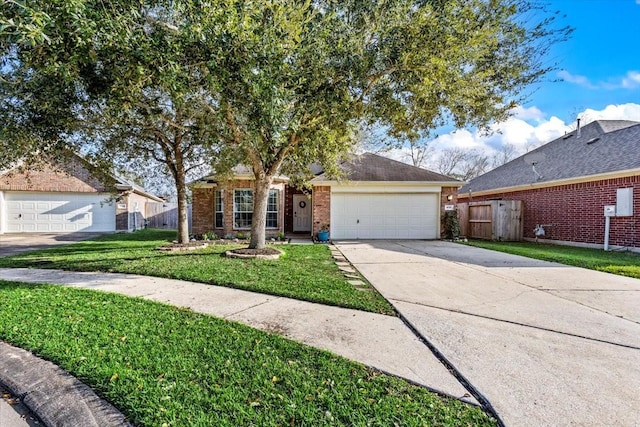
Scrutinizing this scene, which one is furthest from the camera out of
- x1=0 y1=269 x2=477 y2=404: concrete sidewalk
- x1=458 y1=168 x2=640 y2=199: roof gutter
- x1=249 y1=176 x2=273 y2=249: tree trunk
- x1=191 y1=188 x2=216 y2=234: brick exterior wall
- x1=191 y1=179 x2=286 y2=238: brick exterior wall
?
x1=191 y1=188 x2=216 y2=234: brick exterior wall

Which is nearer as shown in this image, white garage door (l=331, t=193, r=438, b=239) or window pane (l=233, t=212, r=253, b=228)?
white garage door (l=331, t=193, r=438, b=239)

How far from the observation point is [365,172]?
1391cm

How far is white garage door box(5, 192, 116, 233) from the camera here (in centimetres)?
1650

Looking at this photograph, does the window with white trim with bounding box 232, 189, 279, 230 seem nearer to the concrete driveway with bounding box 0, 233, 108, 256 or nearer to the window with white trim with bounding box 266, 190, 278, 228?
the window with white trim with bounding box 266, 190, 278, 228

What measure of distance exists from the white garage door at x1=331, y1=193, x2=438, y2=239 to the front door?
11.6 feet

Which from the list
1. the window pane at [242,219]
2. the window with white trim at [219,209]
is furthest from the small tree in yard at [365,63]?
the window with white trim at [219,209]

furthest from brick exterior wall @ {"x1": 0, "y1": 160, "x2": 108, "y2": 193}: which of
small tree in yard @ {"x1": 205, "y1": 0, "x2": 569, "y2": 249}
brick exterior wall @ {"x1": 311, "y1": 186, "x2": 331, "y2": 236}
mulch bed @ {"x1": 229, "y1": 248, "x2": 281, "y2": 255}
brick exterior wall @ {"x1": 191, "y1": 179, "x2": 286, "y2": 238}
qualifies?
small tree in yard @ {"x1": 205, "y1": 0, "x2": 569, "y2": 249}

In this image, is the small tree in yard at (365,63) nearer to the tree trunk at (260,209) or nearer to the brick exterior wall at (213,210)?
the tree trunk at (260,209)

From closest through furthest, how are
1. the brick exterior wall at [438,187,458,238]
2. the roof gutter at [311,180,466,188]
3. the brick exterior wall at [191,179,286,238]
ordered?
the roof gutter at [311,180,466,188]
the brick exterior wall at [438,187,458,238]
the brick exterior wall at [191,179,286,238]

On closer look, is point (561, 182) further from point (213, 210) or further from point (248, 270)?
point (213, 210)

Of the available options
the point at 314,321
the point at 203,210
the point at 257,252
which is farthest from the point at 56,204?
the point at 314,321

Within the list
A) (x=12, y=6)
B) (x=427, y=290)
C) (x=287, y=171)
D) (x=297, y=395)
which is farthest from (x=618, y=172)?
(x=12, y=6)

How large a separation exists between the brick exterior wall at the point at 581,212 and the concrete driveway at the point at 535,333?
18.1 ft

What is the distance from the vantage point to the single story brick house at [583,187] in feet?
34.1
